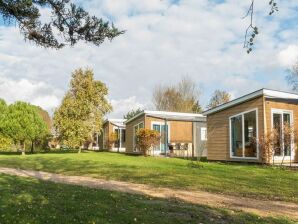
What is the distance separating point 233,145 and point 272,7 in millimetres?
16111

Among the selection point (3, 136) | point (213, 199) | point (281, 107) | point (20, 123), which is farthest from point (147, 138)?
point (213, 199)

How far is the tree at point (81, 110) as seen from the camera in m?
34.5

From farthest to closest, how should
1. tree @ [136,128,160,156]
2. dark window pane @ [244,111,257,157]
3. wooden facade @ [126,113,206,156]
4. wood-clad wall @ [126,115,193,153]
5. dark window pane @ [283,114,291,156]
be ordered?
wood-clad wall @ [126,115,193,153] < wooden facade @ [126,113,206,156] < tree @ [136,128,160,156] < dark window pane @ [244,111,257,157] < dark window pane @ [283,114,291,156]

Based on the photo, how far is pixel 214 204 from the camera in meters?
8.78

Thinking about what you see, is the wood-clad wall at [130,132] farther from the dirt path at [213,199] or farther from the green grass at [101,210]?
the green grass at [101,210]

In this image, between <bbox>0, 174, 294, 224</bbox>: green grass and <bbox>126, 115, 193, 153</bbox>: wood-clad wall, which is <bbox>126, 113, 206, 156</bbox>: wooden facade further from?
<bbox>0, 174, 294, 224</bbox>: green grass

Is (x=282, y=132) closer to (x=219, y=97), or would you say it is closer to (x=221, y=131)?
(x=221, y=131)

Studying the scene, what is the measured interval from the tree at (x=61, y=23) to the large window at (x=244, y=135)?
46.1ft

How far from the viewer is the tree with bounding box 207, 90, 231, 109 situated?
5409 cm

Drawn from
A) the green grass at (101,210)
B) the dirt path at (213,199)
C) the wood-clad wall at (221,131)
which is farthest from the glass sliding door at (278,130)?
the green grass at (101,210)

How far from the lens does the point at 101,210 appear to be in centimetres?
754

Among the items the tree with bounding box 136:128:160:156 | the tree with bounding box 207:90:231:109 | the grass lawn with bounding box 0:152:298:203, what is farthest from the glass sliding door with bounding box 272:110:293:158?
the tree with bounding box 207:90:231:109

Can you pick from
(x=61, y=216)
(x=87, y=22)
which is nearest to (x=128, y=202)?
(x=61, y=216)

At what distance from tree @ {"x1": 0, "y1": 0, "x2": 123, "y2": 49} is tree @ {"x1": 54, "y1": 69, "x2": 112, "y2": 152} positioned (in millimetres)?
27670
